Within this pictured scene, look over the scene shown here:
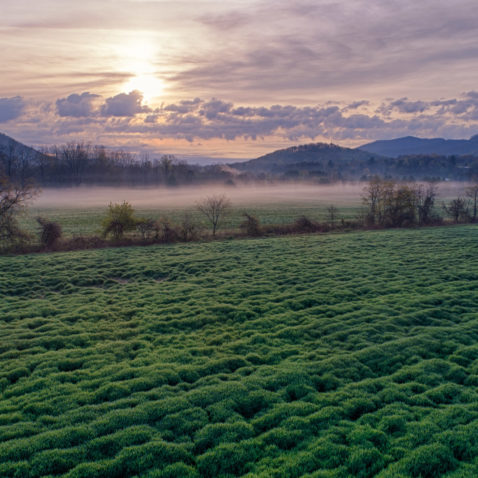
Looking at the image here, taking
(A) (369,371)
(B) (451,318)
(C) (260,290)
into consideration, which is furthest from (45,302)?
(B) (451,318)

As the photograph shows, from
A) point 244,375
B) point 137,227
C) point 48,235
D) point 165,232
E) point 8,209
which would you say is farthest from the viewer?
point 137,227

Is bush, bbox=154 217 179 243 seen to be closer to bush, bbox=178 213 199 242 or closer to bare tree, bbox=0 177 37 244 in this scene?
bush, bbox=178 213 199 242

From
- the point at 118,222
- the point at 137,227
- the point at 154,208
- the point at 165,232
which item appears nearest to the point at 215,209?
the point at 165,232

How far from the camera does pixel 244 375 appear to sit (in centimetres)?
1228

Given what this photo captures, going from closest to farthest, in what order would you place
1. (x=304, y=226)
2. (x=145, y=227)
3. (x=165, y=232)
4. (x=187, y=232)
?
(x=145, y=227), (x=165, y=232), (x=187, y=232), (x=304, y=226)

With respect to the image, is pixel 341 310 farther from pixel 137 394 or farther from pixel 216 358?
pixel 137 394

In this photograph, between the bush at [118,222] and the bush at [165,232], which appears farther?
Answer: the bush at [165,232]

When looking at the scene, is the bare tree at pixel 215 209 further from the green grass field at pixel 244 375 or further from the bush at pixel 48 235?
the green grass field at pixel 244 375

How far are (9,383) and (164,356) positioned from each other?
5.18 meters

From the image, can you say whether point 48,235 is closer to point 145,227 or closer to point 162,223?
point 145,227

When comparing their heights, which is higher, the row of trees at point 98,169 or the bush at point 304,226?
the row of trees at point 98,169

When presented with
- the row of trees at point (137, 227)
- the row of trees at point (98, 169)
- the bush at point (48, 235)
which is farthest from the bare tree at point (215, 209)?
the row of trees at point (98, 169)

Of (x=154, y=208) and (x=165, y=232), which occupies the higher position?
(x=154, y=208)

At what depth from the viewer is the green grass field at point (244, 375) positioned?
7984mm
